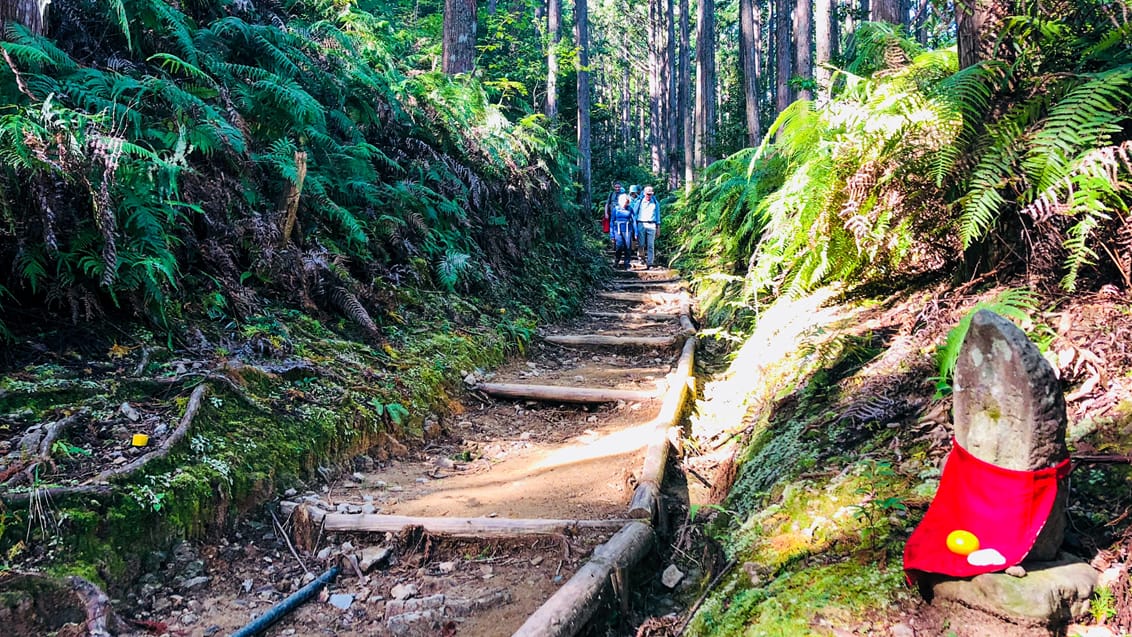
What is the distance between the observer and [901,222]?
12.7 ft

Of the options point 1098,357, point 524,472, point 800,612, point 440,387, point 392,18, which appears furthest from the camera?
point 392,18

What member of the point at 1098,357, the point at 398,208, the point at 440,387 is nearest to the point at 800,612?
the point at 1098,357

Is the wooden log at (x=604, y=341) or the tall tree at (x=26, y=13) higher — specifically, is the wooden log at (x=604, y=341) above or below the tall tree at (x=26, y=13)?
below

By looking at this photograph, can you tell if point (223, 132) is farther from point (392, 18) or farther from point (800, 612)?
point (392, 18)

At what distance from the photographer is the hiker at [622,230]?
47.9 ft

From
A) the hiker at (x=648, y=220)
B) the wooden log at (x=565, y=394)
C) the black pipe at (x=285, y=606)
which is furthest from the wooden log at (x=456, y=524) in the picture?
the hiker at (x=648, y=220)

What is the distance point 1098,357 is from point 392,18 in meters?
19.7

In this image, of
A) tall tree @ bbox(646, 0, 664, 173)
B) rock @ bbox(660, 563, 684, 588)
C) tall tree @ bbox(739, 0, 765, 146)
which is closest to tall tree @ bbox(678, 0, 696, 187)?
tall tree @ bbox(739, 0, 765, 146)

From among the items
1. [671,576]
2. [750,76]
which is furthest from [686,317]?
[750,76]

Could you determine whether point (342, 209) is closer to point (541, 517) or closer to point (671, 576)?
point (541, 517)

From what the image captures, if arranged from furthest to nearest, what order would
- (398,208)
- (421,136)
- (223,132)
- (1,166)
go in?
(421,136) → (398,208) → (223,132) → (1,166)

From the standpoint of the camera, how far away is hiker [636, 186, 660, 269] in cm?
1380

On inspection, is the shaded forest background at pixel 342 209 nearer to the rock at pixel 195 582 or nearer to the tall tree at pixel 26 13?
the tall tree at pixel 26 13

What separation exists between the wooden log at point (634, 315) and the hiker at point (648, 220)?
4.41m
